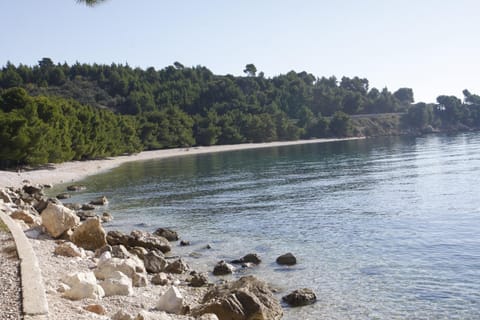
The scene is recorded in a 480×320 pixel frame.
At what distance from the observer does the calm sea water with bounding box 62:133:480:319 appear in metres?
15.0

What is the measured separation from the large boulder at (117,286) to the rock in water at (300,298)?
4674 millimetres

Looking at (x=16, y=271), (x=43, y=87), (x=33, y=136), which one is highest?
(x=43, y=87)

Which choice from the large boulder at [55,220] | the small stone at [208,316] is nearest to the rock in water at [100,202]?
the large boulder at [55,220]

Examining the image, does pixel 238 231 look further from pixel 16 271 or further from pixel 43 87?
pixel 43 87

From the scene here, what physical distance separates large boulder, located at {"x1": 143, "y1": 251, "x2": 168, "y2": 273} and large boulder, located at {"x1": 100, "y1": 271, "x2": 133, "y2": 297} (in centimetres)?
442

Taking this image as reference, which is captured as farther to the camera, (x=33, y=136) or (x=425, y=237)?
(x=33, y=136)

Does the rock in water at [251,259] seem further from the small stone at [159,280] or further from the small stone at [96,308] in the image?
the small stone at [96,308]

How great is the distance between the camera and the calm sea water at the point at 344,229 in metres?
15.0

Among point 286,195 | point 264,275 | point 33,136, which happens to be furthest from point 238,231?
point 33,136

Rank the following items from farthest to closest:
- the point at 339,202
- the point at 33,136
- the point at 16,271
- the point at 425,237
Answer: the point at 33,136 → the point at 339,202 → the point at 425,237 → the point at 16,271

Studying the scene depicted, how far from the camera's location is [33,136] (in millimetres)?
61844

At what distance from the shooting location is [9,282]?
10727 mm

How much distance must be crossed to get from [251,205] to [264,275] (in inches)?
655

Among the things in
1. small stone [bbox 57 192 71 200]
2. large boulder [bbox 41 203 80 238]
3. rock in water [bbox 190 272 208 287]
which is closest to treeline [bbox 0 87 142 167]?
small stone [bbox 57 192 71 200]
